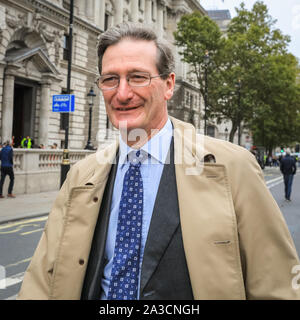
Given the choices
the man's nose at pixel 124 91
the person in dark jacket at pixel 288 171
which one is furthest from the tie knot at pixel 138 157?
the person in dark jacket at pixel 288 171

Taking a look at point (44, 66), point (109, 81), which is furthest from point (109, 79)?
point (44, 66)

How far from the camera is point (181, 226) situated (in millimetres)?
1632

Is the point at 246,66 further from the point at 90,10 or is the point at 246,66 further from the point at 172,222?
the point at 172,222

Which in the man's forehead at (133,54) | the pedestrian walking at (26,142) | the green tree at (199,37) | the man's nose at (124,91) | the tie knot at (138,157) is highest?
the green tree at (199,37)

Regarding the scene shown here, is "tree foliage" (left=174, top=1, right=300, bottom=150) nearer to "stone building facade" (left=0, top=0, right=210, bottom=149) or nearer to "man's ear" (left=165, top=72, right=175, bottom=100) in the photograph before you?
"stone building facade" (left=0, top=0, right=210, bottom=149)

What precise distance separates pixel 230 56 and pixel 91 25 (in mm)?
13750

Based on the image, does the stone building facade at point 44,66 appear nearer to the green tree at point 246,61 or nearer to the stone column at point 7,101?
the stone column at point 7,101

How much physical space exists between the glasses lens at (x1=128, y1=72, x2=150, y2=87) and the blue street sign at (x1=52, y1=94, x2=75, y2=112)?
12.0 metres

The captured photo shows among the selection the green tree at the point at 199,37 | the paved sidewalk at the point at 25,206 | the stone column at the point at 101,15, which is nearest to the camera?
the paved sidewalk at the point at 25,206

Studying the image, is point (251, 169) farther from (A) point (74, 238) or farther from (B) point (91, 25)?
(B) point (91, 25)

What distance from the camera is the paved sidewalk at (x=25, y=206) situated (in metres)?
10.1

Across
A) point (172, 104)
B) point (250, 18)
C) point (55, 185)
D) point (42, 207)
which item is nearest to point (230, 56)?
point (250, 18)

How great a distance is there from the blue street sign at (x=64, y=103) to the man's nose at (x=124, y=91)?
1203cm

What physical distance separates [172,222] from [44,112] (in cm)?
2381
